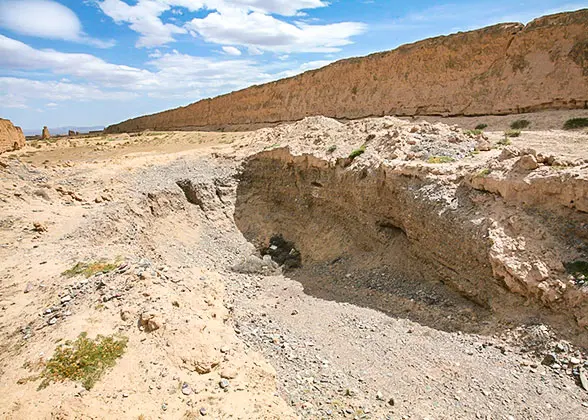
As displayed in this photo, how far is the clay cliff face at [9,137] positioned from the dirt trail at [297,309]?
12393mm

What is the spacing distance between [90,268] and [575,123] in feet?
45.8

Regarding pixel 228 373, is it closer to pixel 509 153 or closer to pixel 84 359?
pixel 84 359

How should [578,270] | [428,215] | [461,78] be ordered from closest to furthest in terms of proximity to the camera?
1. [578,270]
2. [428,215]
3. [461,78]

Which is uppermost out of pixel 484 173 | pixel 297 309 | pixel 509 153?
pixel 509 153

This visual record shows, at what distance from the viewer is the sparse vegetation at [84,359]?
5.12 meters

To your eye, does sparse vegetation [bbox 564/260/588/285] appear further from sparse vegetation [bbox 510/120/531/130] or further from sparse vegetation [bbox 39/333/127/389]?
sparse vegetation [bbox 510/120/531/130]

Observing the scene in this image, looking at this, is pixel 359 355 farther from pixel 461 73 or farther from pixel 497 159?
pixel 461 73

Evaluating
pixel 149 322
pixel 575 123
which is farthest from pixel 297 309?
pixel 575 123

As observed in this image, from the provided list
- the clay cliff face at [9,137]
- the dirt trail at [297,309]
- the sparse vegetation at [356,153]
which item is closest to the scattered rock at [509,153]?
the dirt trail at [297,309]

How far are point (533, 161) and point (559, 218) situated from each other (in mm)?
1176

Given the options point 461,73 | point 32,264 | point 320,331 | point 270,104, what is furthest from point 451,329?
point 270,104

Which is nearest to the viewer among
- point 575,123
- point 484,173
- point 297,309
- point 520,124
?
point 484,173

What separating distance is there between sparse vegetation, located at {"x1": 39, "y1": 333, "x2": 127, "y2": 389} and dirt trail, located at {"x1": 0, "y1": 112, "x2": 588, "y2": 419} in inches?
4.9

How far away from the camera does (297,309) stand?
887 centimetres
